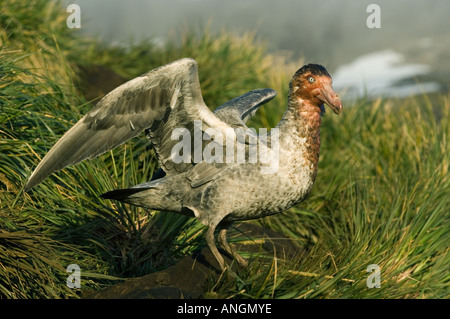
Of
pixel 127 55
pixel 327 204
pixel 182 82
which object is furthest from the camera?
pixel 127 55

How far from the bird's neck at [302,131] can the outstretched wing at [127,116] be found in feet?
1.54

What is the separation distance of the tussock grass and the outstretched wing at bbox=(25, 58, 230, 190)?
2.05 ft

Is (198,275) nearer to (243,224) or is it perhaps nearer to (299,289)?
(299,289)

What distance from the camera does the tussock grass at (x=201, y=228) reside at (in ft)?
14.0

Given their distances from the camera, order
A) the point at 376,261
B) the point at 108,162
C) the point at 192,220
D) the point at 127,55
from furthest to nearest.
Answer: the point at 127,55
the point at 108,162
the point at 192,220
the point at 376,261

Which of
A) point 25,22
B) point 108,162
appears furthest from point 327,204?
point 25,22

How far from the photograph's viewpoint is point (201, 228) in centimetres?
550

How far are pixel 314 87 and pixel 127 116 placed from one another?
1447mm

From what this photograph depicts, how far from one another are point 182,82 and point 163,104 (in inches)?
9.2

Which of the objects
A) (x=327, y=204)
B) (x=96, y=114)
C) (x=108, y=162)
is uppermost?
(x=96, y=114)

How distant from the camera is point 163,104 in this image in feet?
13.9

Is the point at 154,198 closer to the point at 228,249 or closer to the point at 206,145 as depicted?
the point at 206,145
